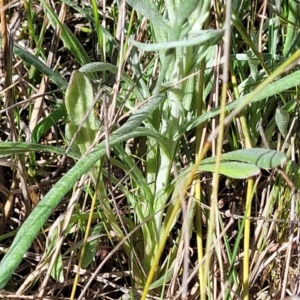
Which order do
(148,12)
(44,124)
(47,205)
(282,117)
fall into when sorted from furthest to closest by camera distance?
(44,124) → (282,117) → (148,12) → (47,205)

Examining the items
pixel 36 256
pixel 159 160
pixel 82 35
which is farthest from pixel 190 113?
pixel 82 35

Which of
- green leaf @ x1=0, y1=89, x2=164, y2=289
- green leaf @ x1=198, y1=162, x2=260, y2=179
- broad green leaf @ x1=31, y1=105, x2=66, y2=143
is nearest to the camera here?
green leaf @ x1=0, y1=89, x2=164, y2=289

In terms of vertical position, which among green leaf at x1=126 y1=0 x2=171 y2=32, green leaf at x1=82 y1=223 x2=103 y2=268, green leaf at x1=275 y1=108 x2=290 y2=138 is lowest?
green leaf at x1=82 y1=223 x2=103 y2=268

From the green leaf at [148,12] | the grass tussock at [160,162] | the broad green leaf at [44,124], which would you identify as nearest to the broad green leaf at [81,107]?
the grass tussock at [160,162]

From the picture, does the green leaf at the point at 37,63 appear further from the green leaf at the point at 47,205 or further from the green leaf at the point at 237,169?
the green leaf at the point at 237,169

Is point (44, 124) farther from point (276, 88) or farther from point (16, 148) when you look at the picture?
point (276, 88)

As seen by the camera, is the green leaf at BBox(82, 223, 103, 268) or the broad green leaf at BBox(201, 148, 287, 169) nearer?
the broad green leaf at BBox(201, 148, 287, 169)

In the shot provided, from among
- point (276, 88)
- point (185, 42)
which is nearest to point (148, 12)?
point (185, 42)

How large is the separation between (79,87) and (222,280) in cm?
48

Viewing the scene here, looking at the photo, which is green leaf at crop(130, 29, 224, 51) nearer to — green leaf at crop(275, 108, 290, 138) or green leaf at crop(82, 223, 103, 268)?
green leaf at crop(275, 108, 290, 138)

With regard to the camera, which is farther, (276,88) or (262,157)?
(276,88)

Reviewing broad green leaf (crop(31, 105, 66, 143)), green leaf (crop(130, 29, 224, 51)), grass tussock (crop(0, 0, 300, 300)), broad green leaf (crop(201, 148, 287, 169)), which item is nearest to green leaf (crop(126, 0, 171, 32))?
grass tussock (crop(0, 0, 300, 300))

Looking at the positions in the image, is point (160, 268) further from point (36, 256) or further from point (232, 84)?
point (232, 84)

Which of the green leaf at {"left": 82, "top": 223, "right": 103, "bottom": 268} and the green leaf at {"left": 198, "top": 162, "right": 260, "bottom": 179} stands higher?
the green leaf at {"left": 198, "top": 162, "right": 260, "bottom": 179}
